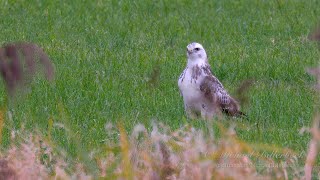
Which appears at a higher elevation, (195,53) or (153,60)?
(195,53)

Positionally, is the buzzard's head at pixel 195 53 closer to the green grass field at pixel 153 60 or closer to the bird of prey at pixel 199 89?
the bird of prey at pixel 199 89

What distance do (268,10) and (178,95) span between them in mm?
6279

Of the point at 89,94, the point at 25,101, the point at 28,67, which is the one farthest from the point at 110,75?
the point at 28,67

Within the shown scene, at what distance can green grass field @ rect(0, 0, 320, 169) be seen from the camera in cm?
919

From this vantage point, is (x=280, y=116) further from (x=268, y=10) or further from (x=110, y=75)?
(x=268, y=10)

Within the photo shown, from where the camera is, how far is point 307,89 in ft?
35.7

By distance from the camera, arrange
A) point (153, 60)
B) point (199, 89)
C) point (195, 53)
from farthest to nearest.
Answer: point (153, 60), point (195, 53), point (199, 89)


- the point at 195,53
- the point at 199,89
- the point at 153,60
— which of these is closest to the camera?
the point at 199,89

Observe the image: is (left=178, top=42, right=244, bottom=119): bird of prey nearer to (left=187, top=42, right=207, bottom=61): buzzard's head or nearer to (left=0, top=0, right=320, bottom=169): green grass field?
(left=187, top=42, right=207, bottom=61): buzzard's head

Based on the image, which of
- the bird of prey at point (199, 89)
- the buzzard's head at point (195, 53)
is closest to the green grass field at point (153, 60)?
the bird of prey at point (199, 89)

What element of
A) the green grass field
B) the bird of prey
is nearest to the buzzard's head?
the bird of prey

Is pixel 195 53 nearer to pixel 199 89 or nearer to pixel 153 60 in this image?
pixel 199 89

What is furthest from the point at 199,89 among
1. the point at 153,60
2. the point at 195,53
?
the point at 153,60

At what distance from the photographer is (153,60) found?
41.5ft
